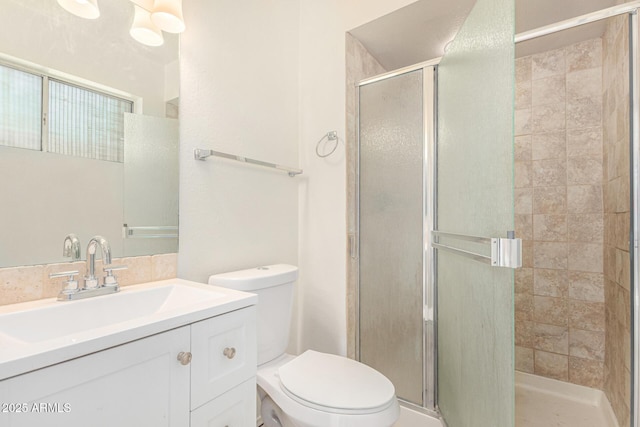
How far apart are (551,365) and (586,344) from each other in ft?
0.80

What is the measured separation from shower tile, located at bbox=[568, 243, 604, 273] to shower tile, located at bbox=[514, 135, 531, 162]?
24.2 inches

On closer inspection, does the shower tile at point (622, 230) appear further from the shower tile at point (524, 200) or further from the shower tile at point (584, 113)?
A: the shower tile at point (584, 113)

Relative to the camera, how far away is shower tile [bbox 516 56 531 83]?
210cm

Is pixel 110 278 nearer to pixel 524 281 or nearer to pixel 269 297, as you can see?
pixel 269 297

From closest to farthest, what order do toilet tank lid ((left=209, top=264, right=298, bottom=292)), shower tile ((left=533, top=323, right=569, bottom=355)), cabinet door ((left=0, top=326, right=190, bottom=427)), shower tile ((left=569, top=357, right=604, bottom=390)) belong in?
1. cabinet door ((left=0, top=326, right=190, bottom=427))
2. toilet tank lid ((left=209, top=264, right=298, bottom=292))
3. shower tile ((left=569, top=357, right=604, bottom=390))
4. shower tile ((left=533, top=323, right=569, bottom=355))

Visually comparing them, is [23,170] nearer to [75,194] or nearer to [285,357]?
[75,194]

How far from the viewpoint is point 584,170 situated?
192 cm

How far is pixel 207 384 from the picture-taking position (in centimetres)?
87

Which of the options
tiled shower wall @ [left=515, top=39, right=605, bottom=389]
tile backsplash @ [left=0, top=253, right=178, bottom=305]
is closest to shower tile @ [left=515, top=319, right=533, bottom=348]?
tiled shower wall @ [left=515, top=39, right=605, bottom=389]

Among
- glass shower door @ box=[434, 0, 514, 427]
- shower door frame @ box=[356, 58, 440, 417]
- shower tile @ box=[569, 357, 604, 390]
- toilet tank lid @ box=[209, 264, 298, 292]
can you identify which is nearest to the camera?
glass shower door @ box=[434, 0, 514, 427]

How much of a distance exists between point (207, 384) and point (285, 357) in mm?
671

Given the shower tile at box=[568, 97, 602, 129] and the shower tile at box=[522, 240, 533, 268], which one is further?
the shower tile at box=[522, 240, 533, 268]

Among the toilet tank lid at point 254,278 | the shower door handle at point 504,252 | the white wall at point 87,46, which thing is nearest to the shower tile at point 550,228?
the shower door handle at point 504,252

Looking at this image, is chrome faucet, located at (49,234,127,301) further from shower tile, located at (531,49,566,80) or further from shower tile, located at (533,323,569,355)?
shower tile, located at (531,49,566,80)
